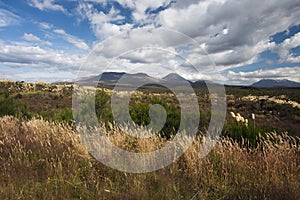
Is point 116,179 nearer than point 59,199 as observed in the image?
No

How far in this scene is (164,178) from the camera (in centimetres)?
407

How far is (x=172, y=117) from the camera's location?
7.96 metres

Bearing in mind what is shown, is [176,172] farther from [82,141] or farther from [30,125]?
[30,125]

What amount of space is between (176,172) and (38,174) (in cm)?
239

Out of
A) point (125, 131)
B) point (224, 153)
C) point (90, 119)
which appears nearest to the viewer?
point (224, 153)

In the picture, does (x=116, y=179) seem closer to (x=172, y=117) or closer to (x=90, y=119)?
(x=172, y=117)

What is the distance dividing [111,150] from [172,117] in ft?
10.6

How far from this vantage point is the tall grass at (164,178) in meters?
3.62

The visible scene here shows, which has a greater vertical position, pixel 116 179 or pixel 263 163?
pixel 263 163

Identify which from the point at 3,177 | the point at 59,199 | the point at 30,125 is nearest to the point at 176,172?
the point at 59,199

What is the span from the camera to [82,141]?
18.3ft

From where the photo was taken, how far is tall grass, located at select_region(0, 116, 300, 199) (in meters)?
3.62

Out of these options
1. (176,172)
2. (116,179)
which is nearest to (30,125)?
(116,179)

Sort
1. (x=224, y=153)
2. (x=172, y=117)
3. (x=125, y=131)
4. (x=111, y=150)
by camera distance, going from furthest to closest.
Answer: (x=172, y=117)
(x=125, y=131)
(x=111, y=150)
(x=224, y=153)
